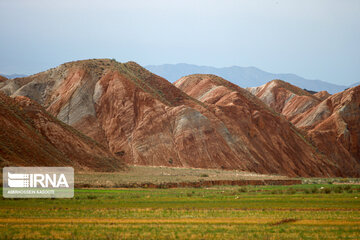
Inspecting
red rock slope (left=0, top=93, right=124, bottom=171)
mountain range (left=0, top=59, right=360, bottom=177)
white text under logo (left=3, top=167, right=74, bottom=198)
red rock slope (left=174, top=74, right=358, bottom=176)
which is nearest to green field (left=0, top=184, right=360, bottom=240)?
white text under logo (left=3, top=167, right=74, bottom=198)

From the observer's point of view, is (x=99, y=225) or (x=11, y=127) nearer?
(x=99, y=225)

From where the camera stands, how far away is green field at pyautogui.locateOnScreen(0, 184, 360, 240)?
957 inches

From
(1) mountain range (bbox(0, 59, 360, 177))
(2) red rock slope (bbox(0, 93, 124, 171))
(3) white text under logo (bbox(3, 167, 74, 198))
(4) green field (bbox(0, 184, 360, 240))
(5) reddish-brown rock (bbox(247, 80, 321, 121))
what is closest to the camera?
(4) green field (bbox(0, 184, 360, 240))

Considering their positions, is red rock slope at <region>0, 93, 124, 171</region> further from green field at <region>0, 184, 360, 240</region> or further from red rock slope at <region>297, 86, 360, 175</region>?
red rock slope at <region>297, 86, 360, 175</region>

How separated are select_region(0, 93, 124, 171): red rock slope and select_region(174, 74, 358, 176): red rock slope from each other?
32.9 m

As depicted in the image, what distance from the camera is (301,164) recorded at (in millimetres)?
104375

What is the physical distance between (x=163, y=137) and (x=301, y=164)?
105 feet

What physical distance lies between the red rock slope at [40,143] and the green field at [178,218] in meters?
16.5

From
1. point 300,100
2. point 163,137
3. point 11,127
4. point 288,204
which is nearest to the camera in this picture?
point 288,204

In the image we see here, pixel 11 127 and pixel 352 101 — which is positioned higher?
pixel 352 101

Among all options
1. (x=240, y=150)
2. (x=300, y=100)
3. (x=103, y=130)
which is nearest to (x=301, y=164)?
(x=240, y=150)

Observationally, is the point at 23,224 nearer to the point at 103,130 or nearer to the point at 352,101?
the point at 103,130

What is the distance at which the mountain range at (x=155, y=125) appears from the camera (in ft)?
247

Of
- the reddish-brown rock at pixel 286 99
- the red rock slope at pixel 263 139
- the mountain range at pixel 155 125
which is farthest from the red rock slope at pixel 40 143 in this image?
the reddish-brown rock at pixel 286 99
